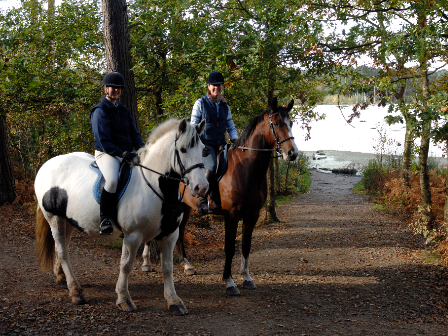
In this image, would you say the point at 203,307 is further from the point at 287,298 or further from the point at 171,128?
the point at 171,128

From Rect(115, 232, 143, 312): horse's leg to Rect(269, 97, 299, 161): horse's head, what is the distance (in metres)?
2.37

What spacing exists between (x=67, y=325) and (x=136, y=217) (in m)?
1.39

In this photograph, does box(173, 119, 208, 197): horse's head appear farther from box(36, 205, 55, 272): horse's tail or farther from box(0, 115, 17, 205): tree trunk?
box(0, 115, 17, 205): tree trunk

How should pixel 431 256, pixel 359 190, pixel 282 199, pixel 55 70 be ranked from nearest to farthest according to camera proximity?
pixel 431 256 → pixel 55 70 → pixel 282 199 → pixel 359 190

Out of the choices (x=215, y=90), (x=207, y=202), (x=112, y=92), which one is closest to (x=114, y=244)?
(x=207, y=202)

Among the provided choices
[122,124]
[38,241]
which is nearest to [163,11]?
[122,124]

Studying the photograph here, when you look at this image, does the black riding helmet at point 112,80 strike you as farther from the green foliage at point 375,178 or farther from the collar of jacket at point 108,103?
the green foliage at point 375,178

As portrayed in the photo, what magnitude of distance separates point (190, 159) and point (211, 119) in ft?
6.97

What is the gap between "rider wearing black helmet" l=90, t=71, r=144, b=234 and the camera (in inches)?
177

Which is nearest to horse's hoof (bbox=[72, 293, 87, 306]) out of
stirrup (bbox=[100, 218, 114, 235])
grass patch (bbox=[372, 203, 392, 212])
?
stirrup (bbox=[100, 218, 114, 235])

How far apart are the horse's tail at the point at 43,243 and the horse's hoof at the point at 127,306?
1.53m

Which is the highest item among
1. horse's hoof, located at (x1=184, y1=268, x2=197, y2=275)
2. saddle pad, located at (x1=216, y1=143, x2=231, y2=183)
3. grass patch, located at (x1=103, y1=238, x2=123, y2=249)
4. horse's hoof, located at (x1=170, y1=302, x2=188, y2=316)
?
saddle pad, located at (x1=216, y1=143, x2=231, y2=183)

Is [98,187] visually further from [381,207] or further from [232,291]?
[381,207]

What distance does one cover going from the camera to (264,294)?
225 inches
